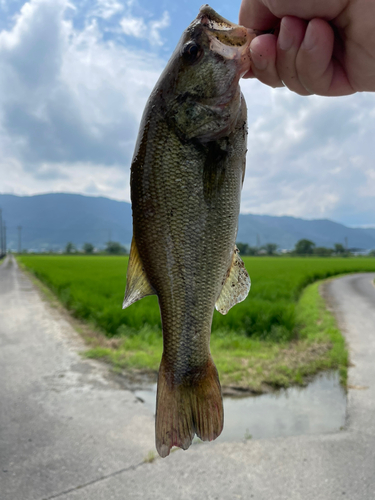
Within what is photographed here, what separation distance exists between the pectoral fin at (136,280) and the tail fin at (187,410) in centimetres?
28

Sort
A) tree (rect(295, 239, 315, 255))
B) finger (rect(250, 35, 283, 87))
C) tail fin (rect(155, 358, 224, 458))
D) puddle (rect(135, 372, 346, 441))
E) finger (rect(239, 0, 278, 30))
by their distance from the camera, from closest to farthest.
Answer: tail fin (rect(155, 358, 224, 458))
finger (rect(250, 35, 283, 87))
finger (rect(239, 0, 278, 30))
puddle (rect(135, 372, 346, 441))
tree (rect(295, 239, 315, 255))

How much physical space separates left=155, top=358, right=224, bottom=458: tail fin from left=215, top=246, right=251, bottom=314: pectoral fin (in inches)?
9.9

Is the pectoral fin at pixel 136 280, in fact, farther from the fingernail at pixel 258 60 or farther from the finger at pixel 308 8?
the finger at pixel 308 8

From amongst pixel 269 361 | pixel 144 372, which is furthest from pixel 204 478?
pixel 269 361

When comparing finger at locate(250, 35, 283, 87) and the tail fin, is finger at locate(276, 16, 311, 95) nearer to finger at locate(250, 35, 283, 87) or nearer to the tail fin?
finger at locate(250, 35, 283, 87)

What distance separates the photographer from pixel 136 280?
1494 millimetres

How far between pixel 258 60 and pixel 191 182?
53cm

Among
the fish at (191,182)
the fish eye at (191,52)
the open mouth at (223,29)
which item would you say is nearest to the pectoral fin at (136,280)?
the fish at (191,182)

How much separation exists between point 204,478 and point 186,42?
3675mm

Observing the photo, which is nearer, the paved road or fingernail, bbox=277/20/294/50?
fingernail, bbox=277/20/294/50

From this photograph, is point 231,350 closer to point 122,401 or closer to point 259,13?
point 122,401

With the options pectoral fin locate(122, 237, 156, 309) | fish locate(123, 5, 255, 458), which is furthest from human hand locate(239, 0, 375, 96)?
pectoral fin locate(122, 237, 156, 309)

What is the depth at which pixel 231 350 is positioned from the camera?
7258mm

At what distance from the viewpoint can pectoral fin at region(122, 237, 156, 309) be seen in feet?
4.82
